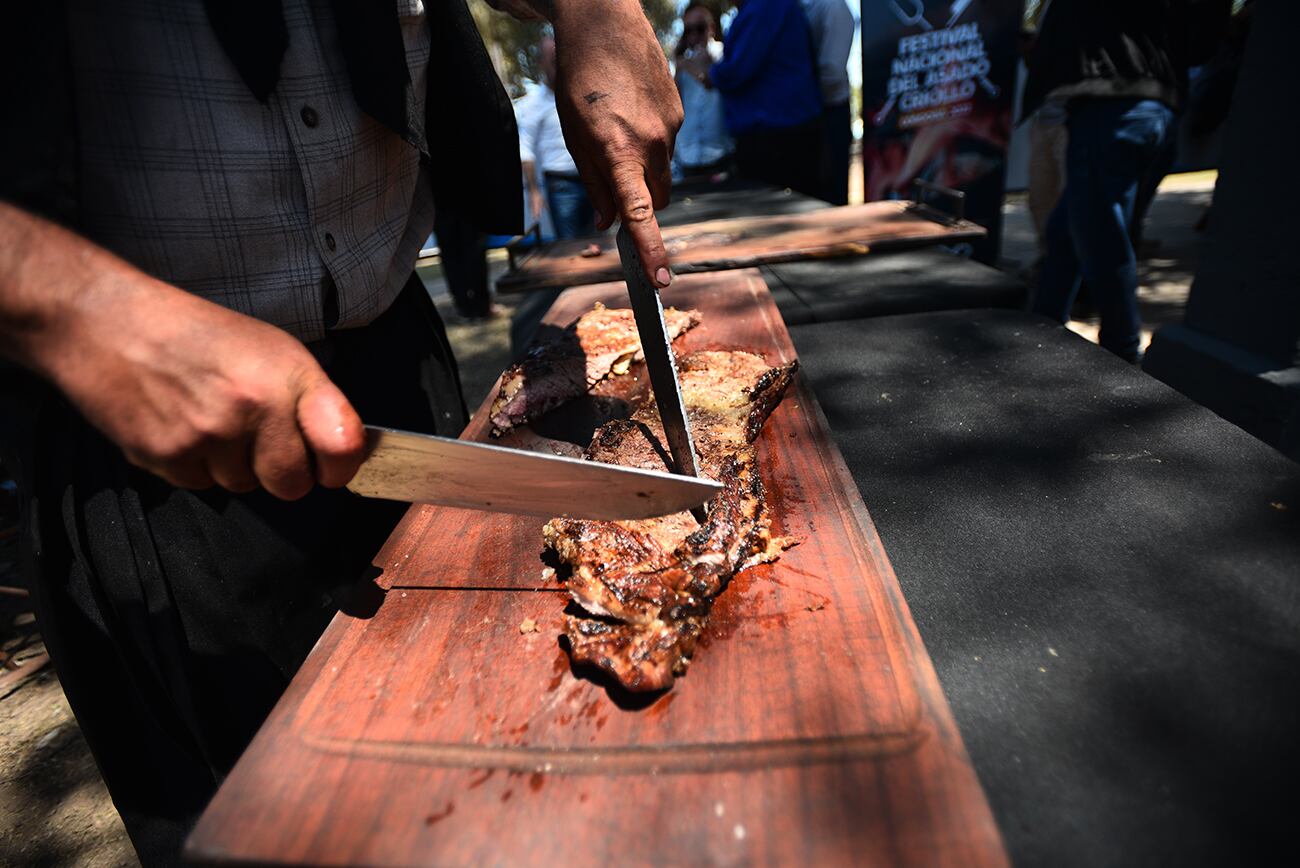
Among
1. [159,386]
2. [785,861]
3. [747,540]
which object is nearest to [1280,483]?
[747,540]

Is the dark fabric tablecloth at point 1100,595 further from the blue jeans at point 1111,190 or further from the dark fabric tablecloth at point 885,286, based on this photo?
the blue jeans at point 1111,190

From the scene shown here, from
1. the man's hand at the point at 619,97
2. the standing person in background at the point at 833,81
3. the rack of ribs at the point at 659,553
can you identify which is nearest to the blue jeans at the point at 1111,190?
the rack of ribs at the point at 659,553

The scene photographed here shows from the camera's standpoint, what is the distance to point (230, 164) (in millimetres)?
1570

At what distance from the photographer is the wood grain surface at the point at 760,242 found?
3881 millimetres

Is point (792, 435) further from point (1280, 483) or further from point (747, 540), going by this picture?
point (1280, 483)

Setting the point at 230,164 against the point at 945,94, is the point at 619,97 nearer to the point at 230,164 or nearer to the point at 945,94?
the point at 230,164

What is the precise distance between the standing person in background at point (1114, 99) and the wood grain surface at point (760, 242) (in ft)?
3.26

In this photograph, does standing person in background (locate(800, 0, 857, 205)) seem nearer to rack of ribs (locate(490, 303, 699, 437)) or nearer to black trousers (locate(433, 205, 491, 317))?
black trousers (locate(433, 205, 491, 317))

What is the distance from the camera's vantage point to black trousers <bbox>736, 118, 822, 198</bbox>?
836 centimetres

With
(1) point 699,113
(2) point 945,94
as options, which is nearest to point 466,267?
(1) point 699,113

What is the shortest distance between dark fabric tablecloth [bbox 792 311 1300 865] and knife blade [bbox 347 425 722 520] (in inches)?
25.5

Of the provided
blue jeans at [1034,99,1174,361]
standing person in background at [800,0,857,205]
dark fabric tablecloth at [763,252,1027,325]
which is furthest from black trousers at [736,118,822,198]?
dark fabric tablecloth at [763,252,1027,325]

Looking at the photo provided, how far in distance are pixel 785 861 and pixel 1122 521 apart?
1207mm

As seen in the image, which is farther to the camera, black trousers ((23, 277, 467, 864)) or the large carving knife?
the large carving knife
